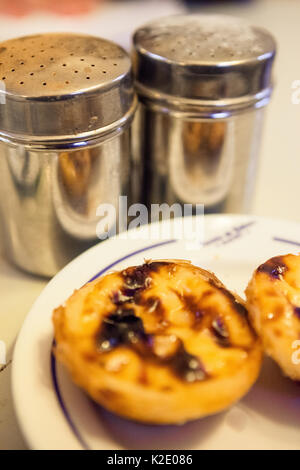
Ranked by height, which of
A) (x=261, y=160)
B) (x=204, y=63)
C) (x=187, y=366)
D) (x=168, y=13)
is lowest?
(x=261, y=160)

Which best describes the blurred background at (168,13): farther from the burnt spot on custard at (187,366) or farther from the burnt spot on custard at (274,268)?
the burnt spot on custard at (187,366)

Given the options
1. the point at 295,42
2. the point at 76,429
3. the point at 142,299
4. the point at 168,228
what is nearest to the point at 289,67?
the point at 295,42

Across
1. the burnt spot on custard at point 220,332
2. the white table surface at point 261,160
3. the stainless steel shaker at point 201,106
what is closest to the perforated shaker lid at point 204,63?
the stainless steel shaker at point 201,106

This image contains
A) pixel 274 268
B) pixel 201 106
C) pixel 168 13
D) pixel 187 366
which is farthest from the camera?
pixel 168 13

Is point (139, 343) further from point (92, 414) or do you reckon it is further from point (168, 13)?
point (168, 13)

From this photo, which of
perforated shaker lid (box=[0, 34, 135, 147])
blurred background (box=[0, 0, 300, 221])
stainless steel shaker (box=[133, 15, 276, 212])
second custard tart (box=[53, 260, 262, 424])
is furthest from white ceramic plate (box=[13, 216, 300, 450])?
blurred background (box=[0, 0, 300, 221])

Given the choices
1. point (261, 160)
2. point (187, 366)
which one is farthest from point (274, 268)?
point (261, 160)

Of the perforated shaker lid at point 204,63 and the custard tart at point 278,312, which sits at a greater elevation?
the perforated shaker lid at point 204,63
